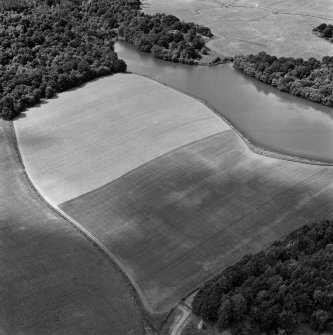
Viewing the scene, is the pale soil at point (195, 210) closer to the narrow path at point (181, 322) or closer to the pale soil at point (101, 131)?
the narrow path at point (181, 322)

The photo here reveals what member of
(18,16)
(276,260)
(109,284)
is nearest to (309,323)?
(276,260)

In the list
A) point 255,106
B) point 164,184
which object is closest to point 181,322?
point 164,184

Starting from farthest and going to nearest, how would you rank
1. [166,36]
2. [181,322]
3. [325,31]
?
1. [325,31]
2. [166,36]
3. [181,322]

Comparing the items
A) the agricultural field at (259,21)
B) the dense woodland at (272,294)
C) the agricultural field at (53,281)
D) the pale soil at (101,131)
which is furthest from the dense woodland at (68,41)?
the dense woodland at (272,294)


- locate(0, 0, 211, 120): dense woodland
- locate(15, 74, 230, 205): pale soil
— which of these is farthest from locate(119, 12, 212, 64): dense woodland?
locate(15, 74, 230, 205): pale soil

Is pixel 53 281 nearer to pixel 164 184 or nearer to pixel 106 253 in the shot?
pixel 106 253

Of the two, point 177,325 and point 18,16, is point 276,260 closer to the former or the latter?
point 177,325
